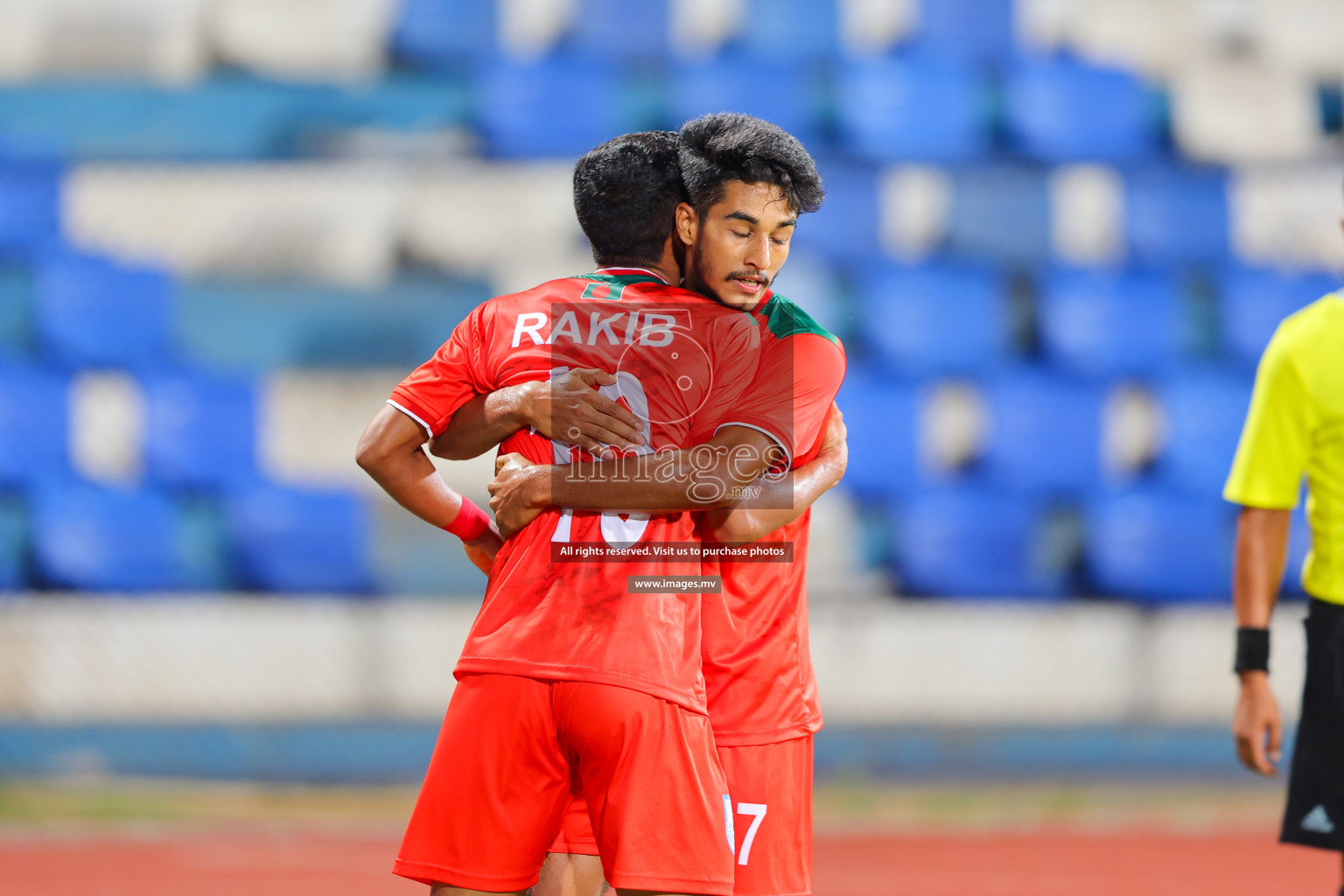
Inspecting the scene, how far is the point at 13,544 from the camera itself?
256 inches

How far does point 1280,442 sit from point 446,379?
1.49m

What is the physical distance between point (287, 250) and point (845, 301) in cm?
313

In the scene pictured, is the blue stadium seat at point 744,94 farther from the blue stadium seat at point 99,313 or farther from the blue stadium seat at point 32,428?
the blue stadium seat at point 32,428

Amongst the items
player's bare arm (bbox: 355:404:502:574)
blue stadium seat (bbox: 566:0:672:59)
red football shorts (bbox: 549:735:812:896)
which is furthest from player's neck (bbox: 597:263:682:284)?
blue stadium seat (bbox: 566:0:672:59)

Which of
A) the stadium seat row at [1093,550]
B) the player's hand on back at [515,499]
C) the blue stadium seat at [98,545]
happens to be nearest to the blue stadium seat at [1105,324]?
the stadium seat row at [1093,550]

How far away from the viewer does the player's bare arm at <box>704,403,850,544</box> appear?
80.3 inches

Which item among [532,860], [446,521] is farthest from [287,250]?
[532,860]

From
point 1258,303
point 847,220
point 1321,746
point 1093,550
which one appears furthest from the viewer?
point 847,220

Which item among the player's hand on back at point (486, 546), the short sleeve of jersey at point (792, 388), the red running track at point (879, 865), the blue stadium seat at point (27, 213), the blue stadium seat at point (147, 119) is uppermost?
the blue stadium seat at point (147, 119)

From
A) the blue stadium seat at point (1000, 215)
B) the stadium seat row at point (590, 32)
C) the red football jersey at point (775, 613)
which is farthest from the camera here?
the stadium seat row at point (590, 32)

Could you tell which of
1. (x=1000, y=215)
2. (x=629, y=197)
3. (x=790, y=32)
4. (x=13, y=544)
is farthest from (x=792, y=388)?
(x=790, y=32)

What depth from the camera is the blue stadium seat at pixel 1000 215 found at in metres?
7.79

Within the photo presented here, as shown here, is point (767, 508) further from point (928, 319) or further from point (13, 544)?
point (13, 544)

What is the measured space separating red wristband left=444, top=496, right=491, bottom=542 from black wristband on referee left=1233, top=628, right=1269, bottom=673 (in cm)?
137
